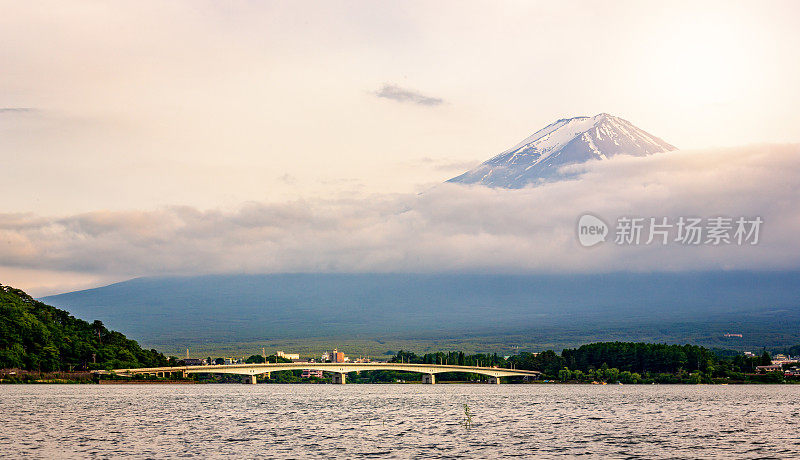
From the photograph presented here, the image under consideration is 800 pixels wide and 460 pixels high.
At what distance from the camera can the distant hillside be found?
16862cm

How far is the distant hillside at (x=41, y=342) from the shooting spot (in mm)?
168625

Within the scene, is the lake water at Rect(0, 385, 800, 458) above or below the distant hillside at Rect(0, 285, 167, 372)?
below

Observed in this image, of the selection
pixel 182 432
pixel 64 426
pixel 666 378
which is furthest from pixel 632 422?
pixel 666 378

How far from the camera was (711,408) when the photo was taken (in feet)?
312

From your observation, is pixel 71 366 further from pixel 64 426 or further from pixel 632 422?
pixel 632 422

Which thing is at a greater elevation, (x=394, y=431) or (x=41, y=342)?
(x=41, y=342)

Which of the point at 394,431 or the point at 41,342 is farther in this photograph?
the point at 41,342

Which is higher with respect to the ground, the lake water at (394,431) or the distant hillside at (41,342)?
the distant hillside at (41,342)

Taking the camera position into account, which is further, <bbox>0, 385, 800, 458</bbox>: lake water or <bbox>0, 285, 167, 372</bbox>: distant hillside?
<bbox>0, 285, 167, 372</bbox>: distant hillside

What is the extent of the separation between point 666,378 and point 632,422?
132 metres

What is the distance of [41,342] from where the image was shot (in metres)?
177

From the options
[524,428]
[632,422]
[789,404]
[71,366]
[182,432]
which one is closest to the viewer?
[182,432]

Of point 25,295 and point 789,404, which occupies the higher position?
point 25,295

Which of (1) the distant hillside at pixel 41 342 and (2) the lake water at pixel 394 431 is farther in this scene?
(1) the distant hillside at pixel 41 342
